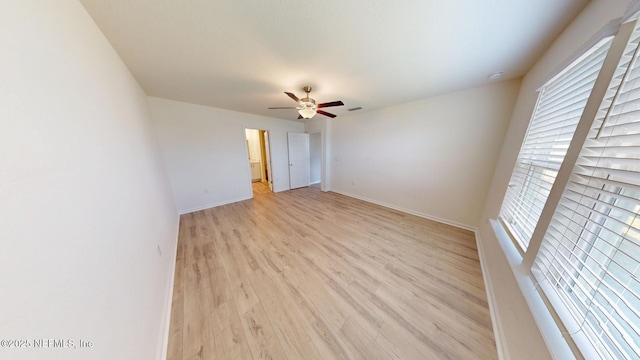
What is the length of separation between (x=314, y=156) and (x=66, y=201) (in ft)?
16.5

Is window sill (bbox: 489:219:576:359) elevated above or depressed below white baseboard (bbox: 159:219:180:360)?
above

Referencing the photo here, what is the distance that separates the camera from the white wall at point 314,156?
5371 mm

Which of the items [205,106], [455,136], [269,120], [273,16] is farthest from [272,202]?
[455,136]

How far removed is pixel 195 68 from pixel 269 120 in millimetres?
2332

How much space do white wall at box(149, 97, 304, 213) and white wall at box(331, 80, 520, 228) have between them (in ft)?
8.44

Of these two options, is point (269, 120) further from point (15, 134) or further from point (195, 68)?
point (15, 134)

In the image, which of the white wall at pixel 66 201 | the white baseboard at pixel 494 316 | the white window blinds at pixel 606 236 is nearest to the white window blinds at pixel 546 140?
the white window blinds at pixel 606 236

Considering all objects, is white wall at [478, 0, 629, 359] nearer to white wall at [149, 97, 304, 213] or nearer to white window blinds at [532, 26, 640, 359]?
white window blinds at [532, 26, 640, 359]

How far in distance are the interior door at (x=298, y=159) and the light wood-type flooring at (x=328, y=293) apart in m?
2.13

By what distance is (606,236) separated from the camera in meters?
0.74

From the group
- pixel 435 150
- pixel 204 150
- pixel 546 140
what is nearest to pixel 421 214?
pixel 435 150

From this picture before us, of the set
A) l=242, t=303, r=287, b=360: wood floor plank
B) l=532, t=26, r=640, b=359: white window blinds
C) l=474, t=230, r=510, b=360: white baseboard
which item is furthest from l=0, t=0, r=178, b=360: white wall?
l=474, t=230, r=510, b=360: white baseboard

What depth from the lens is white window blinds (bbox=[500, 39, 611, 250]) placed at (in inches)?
40.1

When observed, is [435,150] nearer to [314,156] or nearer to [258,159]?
[314,156]
